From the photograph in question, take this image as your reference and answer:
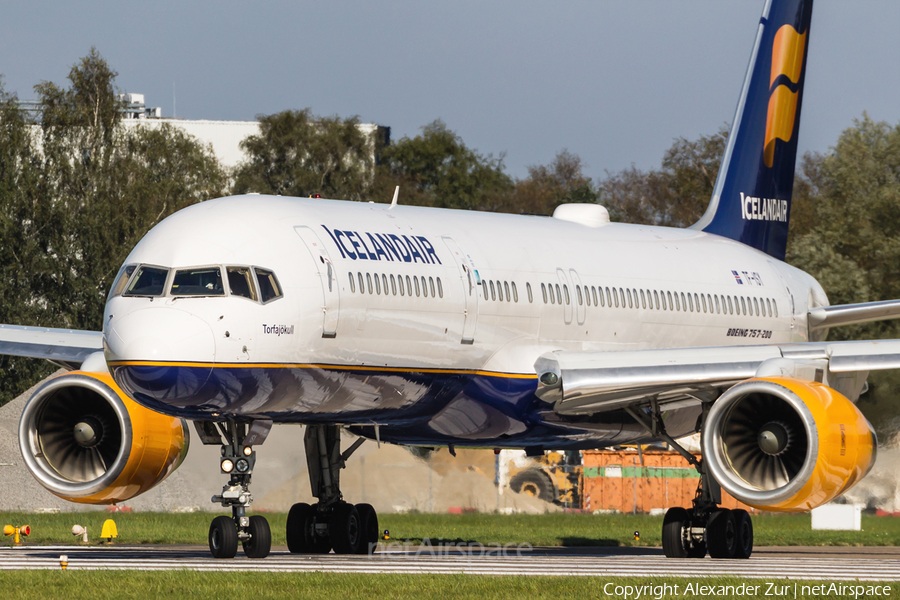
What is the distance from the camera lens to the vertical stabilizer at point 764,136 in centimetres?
2761

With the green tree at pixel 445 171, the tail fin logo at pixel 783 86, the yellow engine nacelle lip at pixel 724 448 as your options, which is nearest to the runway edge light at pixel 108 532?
the yellow engine nacelle lip at pixel 724 448

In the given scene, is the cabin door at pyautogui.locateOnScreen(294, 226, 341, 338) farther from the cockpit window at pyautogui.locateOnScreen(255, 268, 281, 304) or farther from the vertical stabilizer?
the vertical stabilizer

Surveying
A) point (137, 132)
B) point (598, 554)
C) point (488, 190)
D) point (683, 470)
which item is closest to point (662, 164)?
point (488, 190)

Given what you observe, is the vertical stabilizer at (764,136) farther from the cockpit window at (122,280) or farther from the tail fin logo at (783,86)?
the cockpit window at (122,280)

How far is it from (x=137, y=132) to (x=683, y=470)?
30.5 m

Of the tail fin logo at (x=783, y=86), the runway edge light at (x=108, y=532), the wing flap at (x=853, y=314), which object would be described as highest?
the tail fin logo at (x=783, y=86)

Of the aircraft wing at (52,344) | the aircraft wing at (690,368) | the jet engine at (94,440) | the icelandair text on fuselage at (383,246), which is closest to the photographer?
the icelandair text on fuselage at (383,246)

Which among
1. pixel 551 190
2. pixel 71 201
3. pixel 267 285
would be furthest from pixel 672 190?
pixel 267 285

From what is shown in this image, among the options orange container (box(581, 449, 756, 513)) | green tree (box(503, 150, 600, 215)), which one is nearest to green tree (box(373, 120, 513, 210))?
green tree (box(503, 150, 600, 215))

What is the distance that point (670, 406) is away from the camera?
21.0 m

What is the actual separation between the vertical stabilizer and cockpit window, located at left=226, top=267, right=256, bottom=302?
12.8 meters

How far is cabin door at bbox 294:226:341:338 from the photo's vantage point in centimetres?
1705

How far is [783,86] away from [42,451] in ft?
52.9

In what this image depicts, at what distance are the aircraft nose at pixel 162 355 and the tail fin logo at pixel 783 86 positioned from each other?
51.0ft
